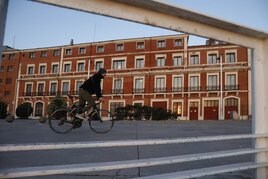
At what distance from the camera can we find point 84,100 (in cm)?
754

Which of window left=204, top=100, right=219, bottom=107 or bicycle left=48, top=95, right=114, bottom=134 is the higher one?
window left=204, top=100, right=219, bottom=107

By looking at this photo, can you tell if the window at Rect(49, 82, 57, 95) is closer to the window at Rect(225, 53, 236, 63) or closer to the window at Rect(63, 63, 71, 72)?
the window at Rect(63, 63, 71, 72)

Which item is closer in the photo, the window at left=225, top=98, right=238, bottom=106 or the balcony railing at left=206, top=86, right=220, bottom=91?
the window at left=225, top=98, right=238, bottom=106

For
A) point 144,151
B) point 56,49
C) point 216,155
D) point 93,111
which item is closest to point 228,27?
point 216,155

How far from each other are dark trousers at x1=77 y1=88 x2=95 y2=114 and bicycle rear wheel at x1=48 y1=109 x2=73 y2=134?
1.38 ft

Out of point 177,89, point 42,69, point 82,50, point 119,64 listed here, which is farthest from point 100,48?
point 177,89

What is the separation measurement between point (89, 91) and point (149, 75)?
35266mm

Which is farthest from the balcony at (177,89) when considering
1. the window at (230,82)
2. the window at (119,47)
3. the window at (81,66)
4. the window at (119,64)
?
the window at (81,66)

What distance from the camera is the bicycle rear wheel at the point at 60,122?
755cm

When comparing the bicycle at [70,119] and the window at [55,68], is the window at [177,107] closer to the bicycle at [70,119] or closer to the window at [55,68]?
the window at [55,68]

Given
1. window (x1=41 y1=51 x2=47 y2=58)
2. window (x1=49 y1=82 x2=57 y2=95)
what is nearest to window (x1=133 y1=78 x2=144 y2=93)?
window (x1=49 y1=82 x2=57 y2=95)

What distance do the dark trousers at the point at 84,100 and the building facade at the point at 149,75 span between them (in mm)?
31805

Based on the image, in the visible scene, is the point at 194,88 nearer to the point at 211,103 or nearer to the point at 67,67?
the point at 211,103

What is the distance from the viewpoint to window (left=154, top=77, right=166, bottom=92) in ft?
136
